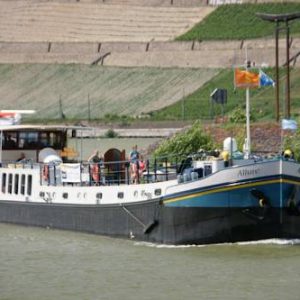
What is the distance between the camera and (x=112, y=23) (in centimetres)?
15225

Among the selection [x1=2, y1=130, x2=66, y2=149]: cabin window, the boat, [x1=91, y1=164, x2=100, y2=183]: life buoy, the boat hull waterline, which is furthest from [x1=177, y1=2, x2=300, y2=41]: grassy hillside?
the boat hull waterline

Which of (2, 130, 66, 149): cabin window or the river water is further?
(2, 130, 66, 149): cabin window

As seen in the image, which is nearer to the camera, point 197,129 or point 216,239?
point 216,239

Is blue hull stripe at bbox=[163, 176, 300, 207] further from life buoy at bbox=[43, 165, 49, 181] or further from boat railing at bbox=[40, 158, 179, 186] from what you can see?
life buoy at bbox=[43, 165, 49, 181]

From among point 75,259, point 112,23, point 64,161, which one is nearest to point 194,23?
point 112,23

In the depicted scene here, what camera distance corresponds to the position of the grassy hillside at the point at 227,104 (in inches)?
4242

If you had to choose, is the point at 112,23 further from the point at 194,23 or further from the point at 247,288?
the point at 247,288

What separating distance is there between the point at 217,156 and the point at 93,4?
397ft

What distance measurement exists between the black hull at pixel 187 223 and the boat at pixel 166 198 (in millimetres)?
22

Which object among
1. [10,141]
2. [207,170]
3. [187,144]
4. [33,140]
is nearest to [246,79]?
[207,170]

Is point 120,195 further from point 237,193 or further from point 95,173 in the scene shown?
point 237,193

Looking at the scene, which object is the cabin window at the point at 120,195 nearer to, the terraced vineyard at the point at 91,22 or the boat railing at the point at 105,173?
the boat railing at the point at 105,173

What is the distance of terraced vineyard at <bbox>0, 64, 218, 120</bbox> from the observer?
12356 centimetres

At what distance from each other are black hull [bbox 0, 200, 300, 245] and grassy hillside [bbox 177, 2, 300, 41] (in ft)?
324
